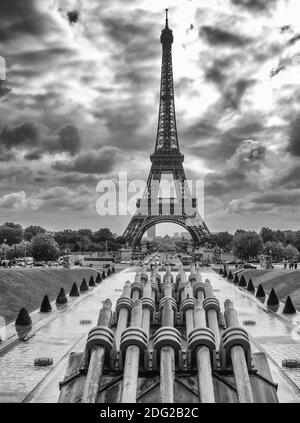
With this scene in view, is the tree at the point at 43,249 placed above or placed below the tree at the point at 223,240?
below

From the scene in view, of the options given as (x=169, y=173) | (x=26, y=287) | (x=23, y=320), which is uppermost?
(x=169, y=173)

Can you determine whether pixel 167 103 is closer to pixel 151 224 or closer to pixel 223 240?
pixel 151 224

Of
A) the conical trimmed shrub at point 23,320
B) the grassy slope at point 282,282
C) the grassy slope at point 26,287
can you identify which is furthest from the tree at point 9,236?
the conical trimmed shrub at point 23,320

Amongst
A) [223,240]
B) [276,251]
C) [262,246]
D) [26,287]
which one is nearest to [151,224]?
[276,251]

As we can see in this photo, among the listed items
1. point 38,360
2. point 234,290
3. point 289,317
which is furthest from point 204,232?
point 38,360

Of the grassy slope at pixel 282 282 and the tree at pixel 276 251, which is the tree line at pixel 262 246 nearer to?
the tree at pixel 276 251

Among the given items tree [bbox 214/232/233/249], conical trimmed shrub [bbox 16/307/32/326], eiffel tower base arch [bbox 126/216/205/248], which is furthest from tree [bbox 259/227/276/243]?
conical trimmed shrub [bbox 16/307/32/326]
